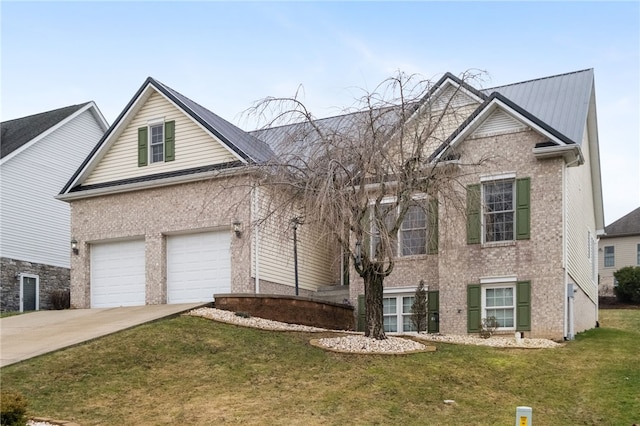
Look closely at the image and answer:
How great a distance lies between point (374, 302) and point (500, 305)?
4.84 meters

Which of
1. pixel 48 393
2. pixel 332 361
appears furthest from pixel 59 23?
pixel 332 361

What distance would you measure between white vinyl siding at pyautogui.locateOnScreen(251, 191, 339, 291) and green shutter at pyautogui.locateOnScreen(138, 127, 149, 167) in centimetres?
461

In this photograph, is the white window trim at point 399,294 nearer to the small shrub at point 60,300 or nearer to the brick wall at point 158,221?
the brick wall at point 158,221

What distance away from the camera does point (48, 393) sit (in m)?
13.3

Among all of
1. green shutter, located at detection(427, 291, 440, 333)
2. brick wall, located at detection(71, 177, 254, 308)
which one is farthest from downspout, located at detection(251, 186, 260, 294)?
green shutter, located at detection(427, 291, 440, 333)

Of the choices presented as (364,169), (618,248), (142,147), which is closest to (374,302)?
(364,169)

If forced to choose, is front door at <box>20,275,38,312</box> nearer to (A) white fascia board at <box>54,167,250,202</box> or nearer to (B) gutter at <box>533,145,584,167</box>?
(A) white fascia board at <box>54,167,250,202</box>

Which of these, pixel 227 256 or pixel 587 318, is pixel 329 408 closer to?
pixel 227 256

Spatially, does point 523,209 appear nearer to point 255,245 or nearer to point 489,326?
point 489,326

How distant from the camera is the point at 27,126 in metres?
32.3

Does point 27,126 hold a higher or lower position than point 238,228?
higher

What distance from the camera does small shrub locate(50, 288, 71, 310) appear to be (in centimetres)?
2853

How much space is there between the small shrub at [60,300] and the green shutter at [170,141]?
310 inches

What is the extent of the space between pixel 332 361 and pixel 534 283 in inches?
282
